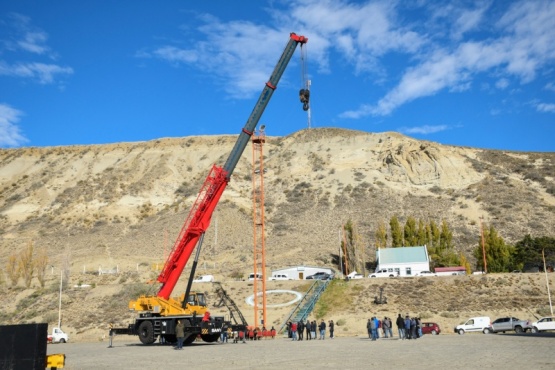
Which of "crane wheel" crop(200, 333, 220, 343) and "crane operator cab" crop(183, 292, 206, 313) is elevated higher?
"crane operator cab" crop(183, 292, 206, 313)

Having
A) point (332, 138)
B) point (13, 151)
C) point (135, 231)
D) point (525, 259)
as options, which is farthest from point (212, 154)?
point (525, 259)

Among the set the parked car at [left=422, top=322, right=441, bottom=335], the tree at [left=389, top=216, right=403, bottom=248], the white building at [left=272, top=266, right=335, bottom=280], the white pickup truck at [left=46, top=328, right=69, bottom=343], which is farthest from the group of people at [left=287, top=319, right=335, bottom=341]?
the tree at [left=389, top=216, right=403, bottom=248]

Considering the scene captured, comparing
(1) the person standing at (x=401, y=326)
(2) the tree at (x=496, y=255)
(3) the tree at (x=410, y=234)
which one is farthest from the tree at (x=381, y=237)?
(1) the person standing at (x=401, y=326)

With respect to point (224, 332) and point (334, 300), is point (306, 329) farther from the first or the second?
point (334, 300)

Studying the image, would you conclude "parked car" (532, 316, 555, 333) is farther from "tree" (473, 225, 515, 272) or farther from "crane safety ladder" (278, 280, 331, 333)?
"tree" (473, 225, 515, 272)

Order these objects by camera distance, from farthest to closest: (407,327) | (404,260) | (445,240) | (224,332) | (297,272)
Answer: (445,240) → (404,260) → (297,272) → (224,332) → (407,327)

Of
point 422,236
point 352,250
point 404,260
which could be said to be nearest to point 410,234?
point 422,236

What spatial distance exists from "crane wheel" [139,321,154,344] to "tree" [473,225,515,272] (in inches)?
2038

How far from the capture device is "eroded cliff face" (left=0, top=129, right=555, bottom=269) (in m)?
87.0

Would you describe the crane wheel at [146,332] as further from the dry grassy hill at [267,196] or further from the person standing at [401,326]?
the dry grassy hill at [267,196]

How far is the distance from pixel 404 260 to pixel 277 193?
137ft

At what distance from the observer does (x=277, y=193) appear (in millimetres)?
106062

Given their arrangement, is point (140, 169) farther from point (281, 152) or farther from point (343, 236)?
point (343, 236)

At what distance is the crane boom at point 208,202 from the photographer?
31750mm
